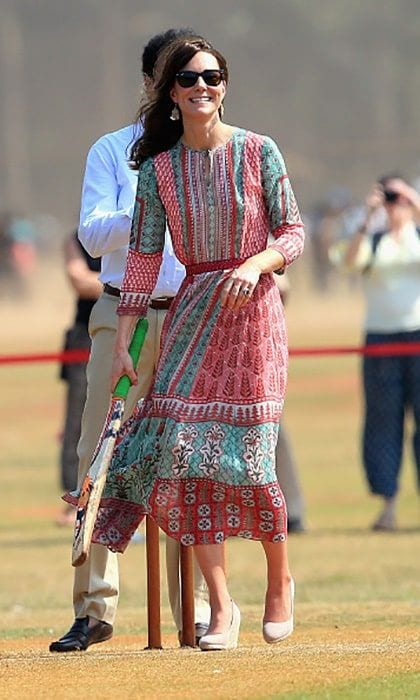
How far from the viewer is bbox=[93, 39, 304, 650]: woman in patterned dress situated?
20.1 feet

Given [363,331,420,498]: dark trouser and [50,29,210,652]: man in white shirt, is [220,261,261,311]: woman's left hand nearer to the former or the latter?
[50,29,210,652]: man in white shirt

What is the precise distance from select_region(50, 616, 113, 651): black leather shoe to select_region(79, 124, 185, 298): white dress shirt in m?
1.25

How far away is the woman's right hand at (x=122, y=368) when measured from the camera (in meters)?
6.21

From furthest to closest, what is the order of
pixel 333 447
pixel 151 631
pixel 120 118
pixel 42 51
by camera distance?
pixel 42 51
pixel 120 118
pixel 333 447
pixel 151 631

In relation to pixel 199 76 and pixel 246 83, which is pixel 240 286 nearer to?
pixel 199 76

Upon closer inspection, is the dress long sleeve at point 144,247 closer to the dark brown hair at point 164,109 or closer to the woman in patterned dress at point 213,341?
the woman in patterned dress at point 213,341

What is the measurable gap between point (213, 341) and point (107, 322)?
38.3 inches

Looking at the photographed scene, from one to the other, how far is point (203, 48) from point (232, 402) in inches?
47.1

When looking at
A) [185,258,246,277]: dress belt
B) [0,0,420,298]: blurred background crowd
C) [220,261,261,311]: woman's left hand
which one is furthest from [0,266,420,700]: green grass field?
[0,0,420,298]: blurred background crowd

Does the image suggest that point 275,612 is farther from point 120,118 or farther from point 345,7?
point 345,7

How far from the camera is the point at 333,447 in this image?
1872 cm

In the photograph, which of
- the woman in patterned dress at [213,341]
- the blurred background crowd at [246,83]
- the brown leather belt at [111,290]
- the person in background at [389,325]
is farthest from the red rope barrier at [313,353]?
the blurred background crowd at [246,83]

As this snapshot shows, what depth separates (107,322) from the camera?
23.1ft

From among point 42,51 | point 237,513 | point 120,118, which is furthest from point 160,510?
point 42,51
